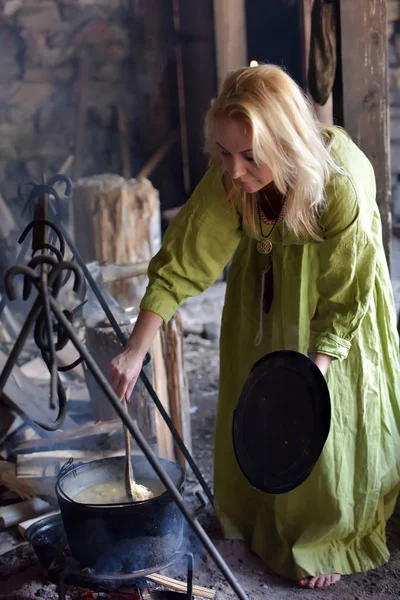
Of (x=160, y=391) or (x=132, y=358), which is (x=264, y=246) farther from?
(x=160, y=391)

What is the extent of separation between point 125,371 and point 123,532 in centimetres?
46

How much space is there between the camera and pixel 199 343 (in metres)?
5.25

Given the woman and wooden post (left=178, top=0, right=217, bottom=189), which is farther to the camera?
wooden post (left=178, top=0, right=217, bottom=189)

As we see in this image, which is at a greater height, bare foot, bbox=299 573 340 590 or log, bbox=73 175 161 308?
log, bbox=73 175 161 308

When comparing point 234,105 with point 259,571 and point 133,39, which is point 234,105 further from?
point 133,39

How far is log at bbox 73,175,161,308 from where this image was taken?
13.6 feet

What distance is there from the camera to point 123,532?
2.07 meters

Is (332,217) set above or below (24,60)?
below

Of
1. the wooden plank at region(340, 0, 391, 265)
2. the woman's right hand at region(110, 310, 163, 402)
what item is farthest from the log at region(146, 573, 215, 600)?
the wooden plank at region(340, 0, 391, 265)

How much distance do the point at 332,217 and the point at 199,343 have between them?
125 inches

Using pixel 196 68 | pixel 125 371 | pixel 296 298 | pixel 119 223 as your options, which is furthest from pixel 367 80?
pixel 196 68

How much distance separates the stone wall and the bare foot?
5158 millimetres

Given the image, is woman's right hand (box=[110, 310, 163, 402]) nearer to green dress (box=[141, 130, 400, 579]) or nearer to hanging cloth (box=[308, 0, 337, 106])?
green dress (box=[141, 130, 400, 579])

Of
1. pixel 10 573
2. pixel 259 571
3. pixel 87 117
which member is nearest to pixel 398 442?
pixel 259 571
